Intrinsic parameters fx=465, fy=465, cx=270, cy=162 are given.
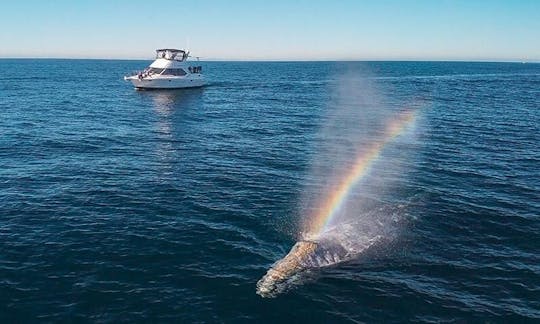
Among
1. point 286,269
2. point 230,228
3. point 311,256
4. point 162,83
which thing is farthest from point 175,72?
point 286,269

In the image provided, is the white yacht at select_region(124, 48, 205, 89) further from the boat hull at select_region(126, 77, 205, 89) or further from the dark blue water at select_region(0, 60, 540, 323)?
the dark blue water at select_region(0, 60, 540, 323)

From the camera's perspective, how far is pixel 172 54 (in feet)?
358

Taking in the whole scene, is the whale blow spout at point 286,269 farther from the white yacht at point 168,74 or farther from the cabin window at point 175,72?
the cabin window at point 175,72

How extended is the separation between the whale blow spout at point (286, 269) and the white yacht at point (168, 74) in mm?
86624

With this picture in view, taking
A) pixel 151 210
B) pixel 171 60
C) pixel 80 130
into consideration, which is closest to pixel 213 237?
pixel 151 210

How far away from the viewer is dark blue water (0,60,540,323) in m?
21.2

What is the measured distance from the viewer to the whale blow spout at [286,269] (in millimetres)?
22392

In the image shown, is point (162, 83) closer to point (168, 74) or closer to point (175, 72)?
point (168, 74)

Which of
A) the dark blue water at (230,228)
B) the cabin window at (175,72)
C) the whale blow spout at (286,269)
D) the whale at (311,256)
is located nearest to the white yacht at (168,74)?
the cabin window at (175,72)

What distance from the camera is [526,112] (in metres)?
77.7

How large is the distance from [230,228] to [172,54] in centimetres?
8707

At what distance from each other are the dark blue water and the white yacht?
45.7m

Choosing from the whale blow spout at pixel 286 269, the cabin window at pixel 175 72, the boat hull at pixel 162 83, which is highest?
the cabin window at pixel 175 72

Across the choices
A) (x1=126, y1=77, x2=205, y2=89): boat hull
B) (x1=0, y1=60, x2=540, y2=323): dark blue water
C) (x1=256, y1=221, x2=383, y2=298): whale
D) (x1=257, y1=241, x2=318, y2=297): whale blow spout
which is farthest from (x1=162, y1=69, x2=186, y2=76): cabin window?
(x1=257, y1=241, x2=318, y2=297): whale blow spout
